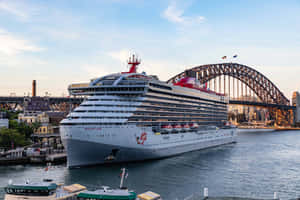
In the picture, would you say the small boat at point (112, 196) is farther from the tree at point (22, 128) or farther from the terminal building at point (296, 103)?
the terminal building at point (296, 103)

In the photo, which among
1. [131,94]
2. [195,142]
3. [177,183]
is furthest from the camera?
[195,142]

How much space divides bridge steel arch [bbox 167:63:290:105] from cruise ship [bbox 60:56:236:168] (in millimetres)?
77291

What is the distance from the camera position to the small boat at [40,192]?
2058 centimetres

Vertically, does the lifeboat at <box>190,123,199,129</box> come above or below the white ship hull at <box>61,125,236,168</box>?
above

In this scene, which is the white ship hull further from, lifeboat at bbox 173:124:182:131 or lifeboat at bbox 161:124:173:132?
lifeboat at bbox 173:124:182:131

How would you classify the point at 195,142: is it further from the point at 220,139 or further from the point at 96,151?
the point at 96,151

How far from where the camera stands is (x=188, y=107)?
54.0m

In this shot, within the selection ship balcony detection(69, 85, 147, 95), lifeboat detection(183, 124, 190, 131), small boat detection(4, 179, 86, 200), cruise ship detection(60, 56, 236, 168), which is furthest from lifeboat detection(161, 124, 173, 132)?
small boat detection(4, 179, 86, 200)

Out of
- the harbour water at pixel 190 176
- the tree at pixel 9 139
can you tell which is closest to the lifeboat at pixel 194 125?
the harbour water at pixel 190 176

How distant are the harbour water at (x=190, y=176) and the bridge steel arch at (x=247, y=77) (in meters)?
85.4

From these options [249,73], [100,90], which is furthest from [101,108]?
[249,73]

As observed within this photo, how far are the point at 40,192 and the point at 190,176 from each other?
680 inches

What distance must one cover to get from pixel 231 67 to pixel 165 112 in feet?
331

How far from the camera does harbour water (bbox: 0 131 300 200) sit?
27797 millimetres
